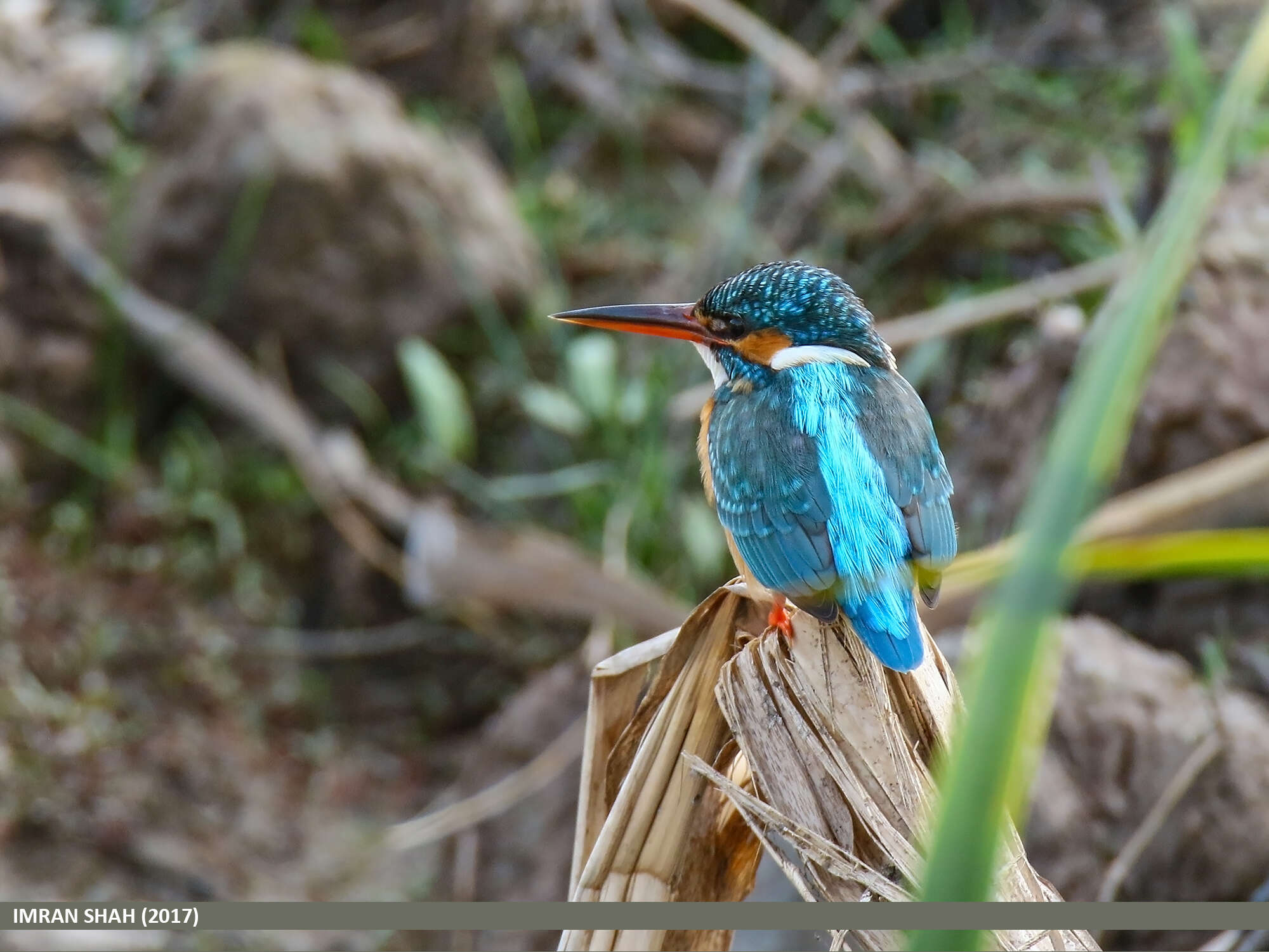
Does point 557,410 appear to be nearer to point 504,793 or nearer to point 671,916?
point 504,793

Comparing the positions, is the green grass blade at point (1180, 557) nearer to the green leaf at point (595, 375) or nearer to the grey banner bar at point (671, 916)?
the grey banner bar at point (671, 916)

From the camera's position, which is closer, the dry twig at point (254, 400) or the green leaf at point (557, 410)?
the dry twig at point (254, 400)

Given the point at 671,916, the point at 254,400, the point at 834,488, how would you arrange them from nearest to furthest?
the point at 671,916 < the point at 834,488 < the point at 254,400

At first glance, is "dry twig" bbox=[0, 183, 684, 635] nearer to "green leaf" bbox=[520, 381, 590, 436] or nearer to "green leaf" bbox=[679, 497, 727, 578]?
"green leaf" bbox=[679, 497, 727, 578]

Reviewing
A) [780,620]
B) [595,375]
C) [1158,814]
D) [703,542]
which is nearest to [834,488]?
[780,620]

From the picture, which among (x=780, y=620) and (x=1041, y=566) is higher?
(x=1041, y=566)

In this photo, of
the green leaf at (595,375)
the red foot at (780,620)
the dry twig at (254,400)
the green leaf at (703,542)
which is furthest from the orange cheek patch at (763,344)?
the green leaf at (595,375)
